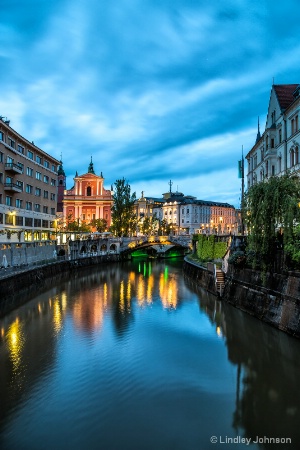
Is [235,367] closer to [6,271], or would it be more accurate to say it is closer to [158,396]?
[158,396]

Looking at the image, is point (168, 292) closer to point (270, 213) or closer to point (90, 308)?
point (90, 308)

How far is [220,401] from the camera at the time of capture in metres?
13.4

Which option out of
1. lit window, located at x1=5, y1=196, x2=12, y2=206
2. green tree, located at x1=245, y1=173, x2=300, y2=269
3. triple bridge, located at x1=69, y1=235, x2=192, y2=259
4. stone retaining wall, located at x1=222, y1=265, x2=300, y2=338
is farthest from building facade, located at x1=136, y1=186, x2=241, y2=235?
green tree, located at x1=245, y1=173, x2=300, y2=269

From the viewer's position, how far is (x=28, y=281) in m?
36.1

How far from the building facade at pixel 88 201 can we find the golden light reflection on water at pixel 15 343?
273ft

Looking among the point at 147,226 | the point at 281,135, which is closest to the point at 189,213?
the point at 147,226

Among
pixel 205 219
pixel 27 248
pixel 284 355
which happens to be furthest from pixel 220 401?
pixel 205 219

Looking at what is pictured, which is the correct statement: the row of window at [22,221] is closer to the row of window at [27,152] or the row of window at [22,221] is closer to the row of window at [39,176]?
the row of window at [39,176]

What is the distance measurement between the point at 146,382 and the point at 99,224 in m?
87.8

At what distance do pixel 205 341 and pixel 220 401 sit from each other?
7.81m

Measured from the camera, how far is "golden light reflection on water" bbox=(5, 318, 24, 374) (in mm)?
16891

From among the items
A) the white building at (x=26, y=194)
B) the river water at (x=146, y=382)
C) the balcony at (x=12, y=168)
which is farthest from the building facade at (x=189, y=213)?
the river water at (x=146, y=382)

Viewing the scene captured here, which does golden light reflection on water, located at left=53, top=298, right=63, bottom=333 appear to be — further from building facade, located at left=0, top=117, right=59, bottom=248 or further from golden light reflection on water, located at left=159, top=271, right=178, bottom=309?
building facade, located at left=0, top=117, right=59, bottom=248

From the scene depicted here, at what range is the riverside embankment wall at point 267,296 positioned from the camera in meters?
20.5
